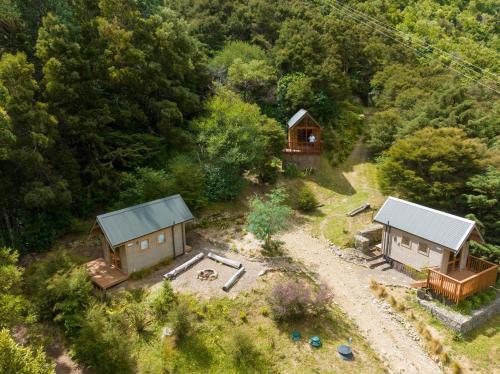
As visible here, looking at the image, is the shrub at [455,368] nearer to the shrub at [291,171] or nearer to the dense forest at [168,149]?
the dense forest at [168,149]

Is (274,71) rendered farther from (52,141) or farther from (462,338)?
(462,338)

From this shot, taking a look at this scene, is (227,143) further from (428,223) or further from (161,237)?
(428,223)

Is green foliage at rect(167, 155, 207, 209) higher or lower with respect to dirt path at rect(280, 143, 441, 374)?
higher

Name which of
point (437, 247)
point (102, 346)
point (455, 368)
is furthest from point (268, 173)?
point (102, 346)

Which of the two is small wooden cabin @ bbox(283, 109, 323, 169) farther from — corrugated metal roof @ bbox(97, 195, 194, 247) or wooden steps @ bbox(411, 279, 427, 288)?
wooden steps @ bbox(411, 279, 427, 288)

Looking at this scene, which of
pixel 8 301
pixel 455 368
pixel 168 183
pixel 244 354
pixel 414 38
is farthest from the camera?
pixel 414 38

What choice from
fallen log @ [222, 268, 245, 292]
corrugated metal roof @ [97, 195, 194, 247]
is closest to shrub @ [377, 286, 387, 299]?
fallen log @ [222, 268, 245, 292]
